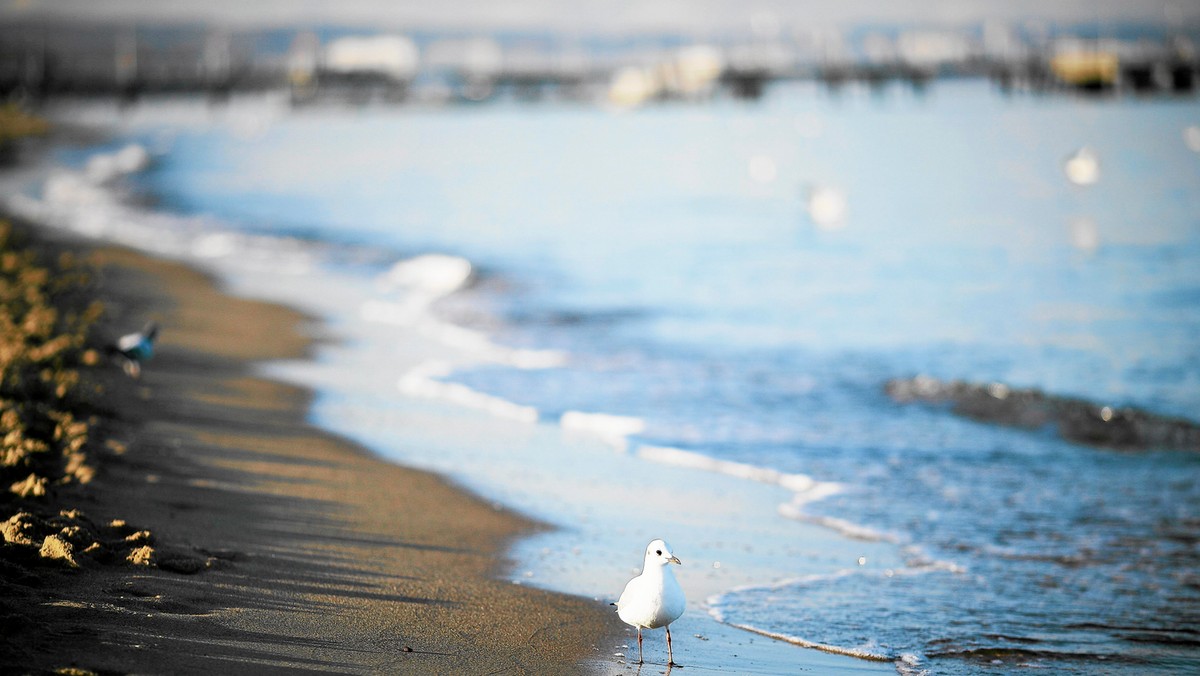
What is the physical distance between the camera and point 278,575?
6.35 m

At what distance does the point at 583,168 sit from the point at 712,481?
179ft

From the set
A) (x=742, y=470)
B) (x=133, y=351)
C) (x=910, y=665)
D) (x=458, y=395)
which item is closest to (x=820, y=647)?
(x=910, y=665)

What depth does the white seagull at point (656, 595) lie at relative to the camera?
5414 mm

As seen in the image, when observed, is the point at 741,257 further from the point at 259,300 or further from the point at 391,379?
the point at 391,379

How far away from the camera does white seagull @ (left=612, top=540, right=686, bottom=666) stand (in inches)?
213

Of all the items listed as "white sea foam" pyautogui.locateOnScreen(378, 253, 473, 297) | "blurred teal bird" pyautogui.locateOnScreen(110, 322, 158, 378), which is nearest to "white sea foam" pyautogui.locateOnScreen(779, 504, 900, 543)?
"blurred teal bird" pyautogui.locateOnScreen(110, 322, 158, 378)

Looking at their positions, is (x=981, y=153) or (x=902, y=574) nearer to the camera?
(x=902, y=574)

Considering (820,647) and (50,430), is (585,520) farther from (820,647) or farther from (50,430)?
(50,430)

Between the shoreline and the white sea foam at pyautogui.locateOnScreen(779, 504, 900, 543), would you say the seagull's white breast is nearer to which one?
the shoreline

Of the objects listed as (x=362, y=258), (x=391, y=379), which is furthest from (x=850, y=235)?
(x=391, y=379)

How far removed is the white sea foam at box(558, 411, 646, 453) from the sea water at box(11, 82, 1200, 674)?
42 millimetres

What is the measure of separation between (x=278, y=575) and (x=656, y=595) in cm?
217

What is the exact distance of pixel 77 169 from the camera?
160 ft

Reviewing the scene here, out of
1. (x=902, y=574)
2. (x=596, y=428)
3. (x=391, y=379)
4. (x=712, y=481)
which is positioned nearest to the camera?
(x=902, y=574)
